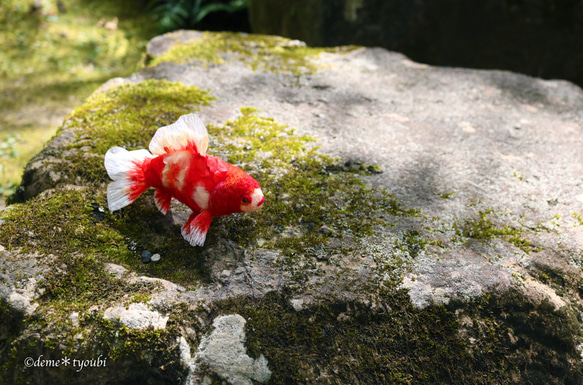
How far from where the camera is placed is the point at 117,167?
217 cm

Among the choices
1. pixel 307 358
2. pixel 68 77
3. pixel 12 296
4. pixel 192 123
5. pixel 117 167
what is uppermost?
pixel 192 123

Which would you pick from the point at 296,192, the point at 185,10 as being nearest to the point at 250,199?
the point at 296,192

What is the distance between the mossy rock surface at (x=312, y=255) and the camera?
5.81ft

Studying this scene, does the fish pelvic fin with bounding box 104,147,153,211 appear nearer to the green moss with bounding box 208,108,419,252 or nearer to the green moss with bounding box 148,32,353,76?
the green moss with bounding box 208,108,419,252

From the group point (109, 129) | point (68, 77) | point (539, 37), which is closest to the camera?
point (109, 129)

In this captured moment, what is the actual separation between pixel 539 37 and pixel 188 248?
5.16 metres

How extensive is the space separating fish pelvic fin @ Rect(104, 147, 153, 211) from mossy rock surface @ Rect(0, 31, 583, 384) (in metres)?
0.15

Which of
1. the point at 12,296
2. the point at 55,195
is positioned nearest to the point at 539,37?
the point at 55,195

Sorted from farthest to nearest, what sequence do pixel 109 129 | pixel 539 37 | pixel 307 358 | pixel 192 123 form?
pixel 539 37 < pixel 109 129 < pixel 192 123 < pixel 307 358

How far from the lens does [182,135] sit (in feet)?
6.91

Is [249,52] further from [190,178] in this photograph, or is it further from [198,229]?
[198,229]

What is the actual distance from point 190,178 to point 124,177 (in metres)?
0.36

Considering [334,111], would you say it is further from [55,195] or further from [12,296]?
[12,296]

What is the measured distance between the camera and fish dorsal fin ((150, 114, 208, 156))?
209 cm
